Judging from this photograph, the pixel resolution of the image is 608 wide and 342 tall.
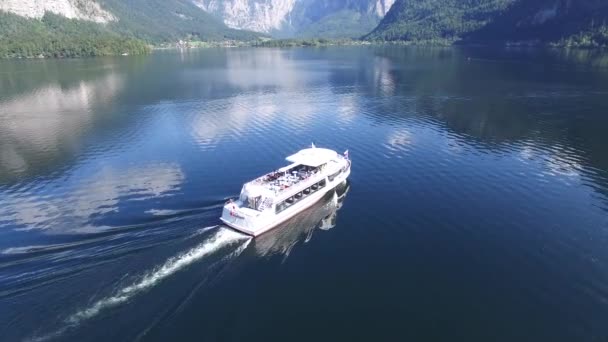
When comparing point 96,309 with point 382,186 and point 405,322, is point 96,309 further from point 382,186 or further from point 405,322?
point 382,186

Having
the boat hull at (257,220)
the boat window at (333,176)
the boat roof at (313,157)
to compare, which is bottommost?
the boat hull at (257,220)

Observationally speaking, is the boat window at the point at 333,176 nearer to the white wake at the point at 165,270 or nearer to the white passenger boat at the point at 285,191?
the white passenger boat at the point at 285,191

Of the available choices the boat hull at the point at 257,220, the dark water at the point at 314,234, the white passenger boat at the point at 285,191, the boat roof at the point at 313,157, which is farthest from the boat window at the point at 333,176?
the boat hull at the point at 257,220

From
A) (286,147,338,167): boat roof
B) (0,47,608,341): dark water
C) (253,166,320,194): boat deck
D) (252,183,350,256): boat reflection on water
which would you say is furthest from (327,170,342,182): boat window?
(0,47,608,341): dark water

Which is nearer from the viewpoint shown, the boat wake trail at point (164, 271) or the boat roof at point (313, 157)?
the boat wake trail at point (164, 271)

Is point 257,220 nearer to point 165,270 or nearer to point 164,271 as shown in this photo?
point 165,270

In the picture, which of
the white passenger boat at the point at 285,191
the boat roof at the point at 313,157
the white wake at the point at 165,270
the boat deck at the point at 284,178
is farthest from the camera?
the boat roof at the point at 313,157

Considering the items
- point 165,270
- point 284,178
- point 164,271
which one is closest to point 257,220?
point 284,178
